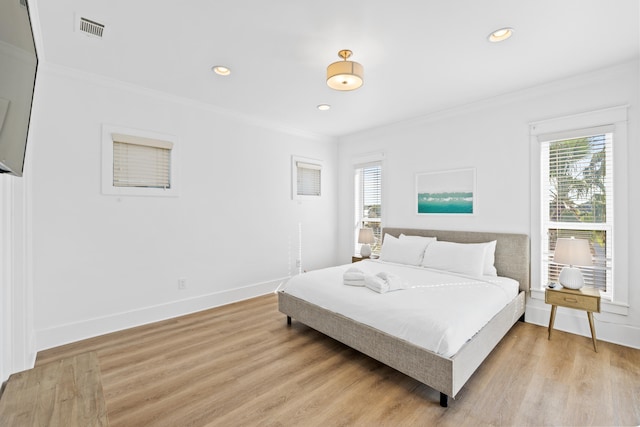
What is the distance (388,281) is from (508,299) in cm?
124

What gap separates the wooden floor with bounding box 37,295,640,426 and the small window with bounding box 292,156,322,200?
2559 millimetres

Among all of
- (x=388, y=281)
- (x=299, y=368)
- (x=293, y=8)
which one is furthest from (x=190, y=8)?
(x=299, y=368)

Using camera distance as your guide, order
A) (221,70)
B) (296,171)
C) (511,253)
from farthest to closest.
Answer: (296,171), (511,253), (221,70)

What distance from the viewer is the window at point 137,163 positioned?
10.2ft

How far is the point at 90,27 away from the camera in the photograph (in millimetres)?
2219

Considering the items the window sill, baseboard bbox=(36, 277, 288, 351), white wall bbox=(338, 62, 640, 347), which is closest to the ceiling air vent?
baseboard bbox=(36, 277, 288, 351)

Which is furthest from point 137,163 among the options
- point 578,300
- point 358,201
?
point 578,300

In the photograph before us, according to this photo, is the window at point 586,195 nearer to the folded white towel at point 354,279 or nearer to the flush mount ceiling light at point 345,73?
the folded white towel at point 354,279

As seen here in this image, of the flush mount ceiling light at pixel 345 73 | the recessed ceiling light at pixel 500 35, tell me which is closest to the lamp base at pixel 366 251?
the flush mount ceiling light at pixel 345 73

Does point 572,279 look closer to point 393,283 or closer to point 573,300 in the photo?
point 573,300

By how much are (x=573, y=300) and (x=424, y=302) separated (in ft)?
5.37

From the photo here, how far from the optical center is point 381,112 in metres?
4.14

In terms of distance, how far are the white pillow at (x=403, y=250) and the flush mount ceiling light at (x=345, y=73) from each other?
2308 millimetres

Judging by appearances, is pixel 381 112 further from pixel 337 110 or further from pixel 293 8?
pixel 293 8
